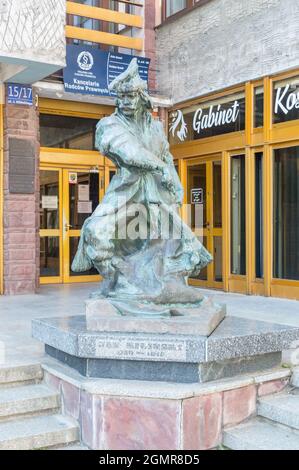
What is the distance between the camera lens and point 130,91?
14.7ft

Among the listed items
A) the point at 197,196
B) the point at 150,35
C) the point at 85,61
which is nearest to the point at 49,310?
the point at 197,196

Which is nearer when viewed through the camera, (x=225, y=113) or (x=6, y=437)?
(x=6, y=437)

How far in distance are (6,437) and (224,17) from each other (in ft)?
24.0

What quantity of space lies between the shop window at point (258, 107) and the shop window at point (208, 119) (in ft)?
0.85

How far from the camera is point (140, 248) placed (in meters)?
4.53

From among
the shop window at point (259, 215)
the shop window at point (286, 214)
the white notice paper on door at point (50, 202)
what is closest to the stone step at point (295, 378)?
the shop window at point (286, 214)

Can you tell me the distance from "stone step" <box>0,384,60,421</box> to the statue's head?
2.14 meters

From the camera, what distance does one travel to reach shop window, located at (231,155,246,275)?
904cm

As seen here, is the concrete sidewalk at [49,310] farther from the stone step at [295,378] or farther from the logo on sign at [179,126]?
the logo on sign at [179,126]

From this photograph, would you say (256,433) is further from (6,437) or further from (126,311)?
(6,437)
